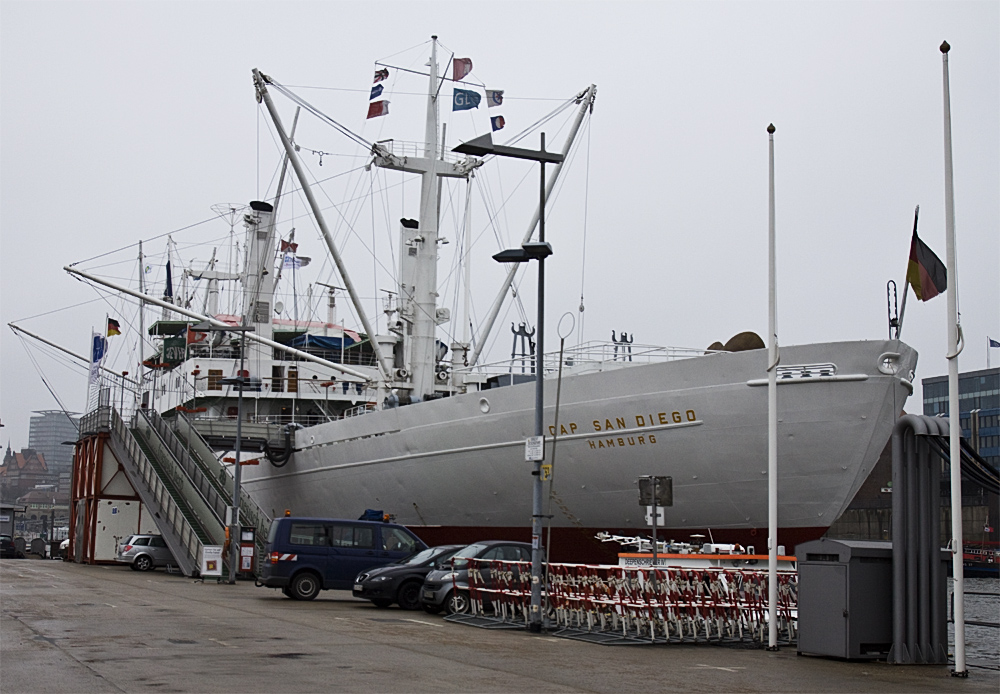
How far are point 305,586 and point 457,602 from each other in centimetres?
421

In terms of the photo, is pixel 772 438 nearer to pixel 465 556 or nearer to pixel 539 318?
pixel 539 318

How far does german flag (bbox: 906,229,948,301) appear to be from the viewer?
1245 centimetres

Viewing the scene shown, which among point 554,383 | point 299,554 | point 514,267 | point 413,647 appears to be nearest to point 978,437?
point 514,267

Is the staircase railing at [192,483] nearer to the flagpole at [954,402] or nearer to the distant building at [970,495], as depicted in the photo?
the flagpole at [954,402]


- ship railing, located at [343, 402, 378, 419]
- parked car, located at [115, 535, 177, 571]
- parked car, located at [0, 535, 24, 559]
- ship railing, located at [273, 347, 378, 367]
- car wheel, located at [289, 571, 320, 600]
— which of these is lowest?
parked car, located at [0, 535, 24, 559]

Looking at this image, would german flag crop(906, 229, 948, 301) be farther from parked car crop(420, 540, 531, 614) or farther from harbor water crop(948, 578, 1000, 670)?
parked car crop(420, 540, 531, 614)

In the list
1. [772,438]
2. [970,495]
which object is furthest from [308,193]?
[970,495]

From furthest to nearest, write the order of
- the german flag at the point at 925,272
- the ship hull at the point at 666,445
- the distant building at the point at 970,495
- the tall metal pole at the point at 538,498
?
the distant building at the point at 970,495 < the ship hull at the point at 666,445 < the tall metal pole at the point at 538,498 < the german flag at the point at 925,272

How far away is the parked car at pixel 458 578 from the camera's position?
17.1 metres

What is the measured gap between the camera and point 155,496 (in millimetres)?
32812

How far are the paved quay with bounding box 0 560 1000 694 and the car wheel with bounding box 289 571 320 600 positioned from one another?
3.54 m

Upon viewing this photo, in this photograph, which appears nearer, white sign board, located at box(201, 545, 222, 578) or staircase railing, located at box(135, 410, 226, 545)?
white sign board, located at box(201, 545, 222, 578)

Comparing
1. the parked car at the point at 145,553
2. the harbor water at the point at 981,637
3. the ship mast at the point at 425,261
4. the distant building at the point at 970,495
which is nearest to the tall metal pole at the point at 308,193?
the ship mast at the point at 425,261

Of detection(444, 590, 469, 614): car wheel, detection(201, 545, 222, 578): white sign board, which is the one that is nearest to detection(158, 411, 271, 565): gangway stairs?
detection(201, 545, 222, 578): white sign board
